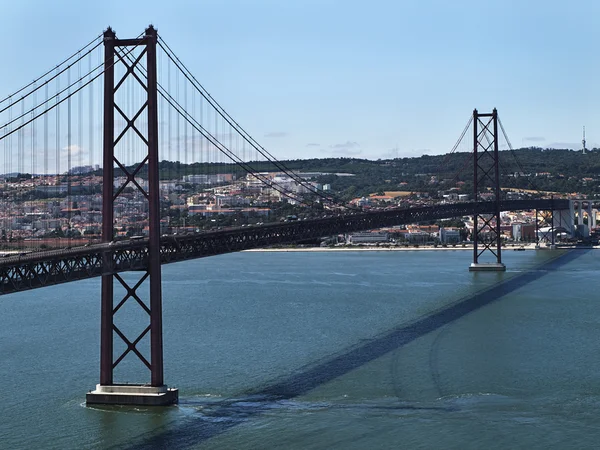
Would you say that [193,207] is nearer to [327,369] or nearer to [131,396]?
[327,369]

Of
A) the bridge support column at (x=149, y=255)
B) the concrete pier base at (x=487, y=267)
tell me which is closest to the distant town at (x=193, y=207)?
the bridge support column at (x=149, y=255)

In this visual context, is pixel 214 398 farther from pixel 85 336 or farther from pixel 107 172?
pixel 85 336

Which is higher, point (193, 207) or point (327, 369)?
point (193, 207)

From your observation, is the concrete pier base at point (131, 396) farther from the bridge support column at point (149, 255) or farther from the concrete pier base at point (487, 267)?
the concrete pier base at point (487, 267)

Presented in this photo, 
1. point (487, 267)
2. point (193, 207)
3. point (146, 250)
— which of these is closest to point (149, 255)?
point (146, 250)

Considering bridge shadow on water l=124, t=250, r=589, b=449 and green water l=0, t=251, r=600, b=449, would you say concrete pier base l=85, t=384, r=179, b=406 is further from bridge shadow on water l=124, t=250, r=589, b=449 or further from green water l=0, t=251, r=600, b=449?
bridge shadow on water l=124, t=250, r=589, b=449

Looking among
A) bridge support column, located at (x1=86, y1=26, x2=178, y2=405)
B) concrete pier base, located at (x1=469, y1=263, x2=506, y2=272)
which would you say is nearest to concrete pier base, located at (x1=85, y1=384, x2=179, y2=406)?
bridge support column, located at (x1=86, y1=26, x2=178, y2=405)
